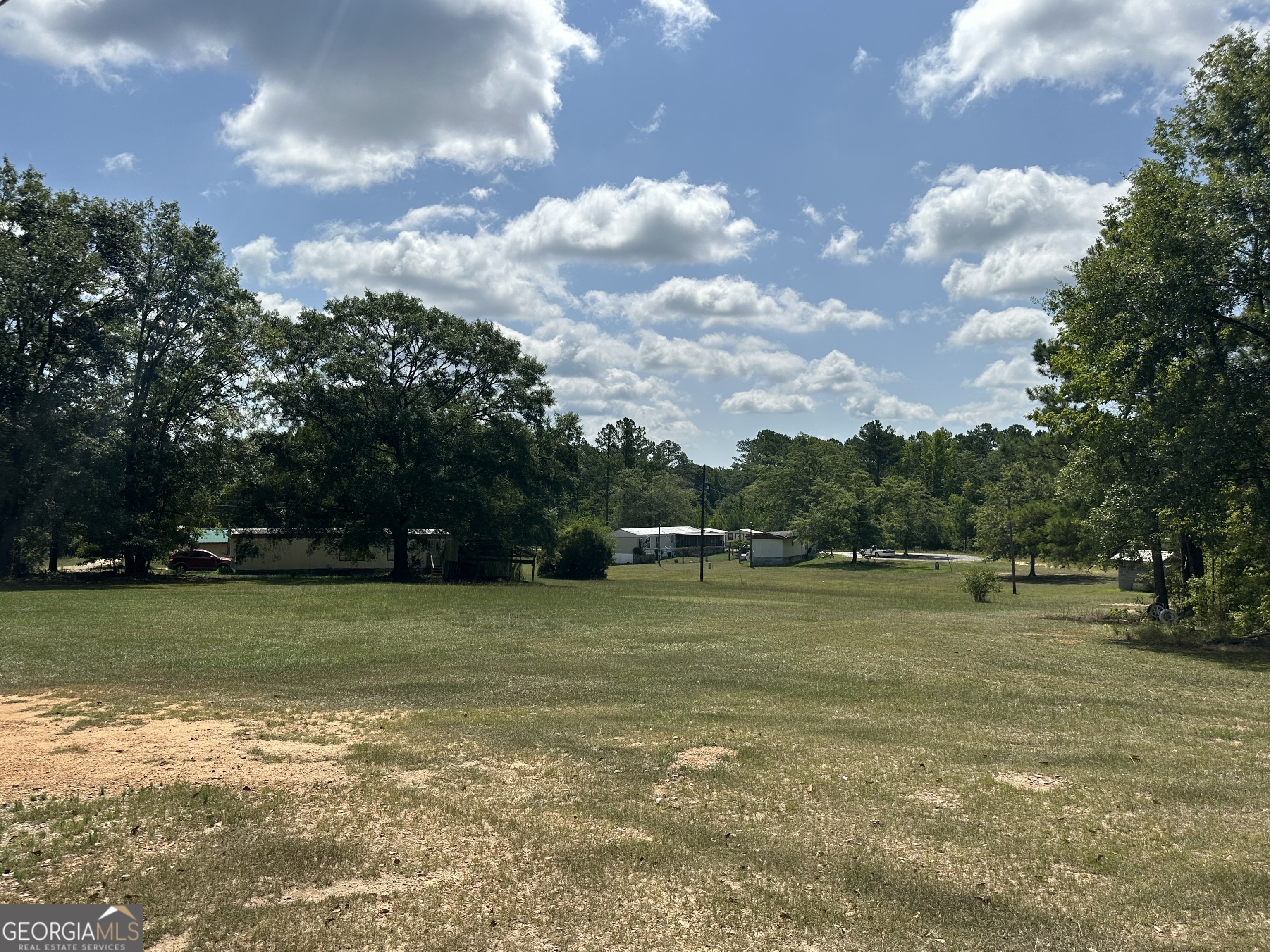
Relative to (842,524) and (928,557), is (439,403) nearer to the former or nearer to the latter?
(842,524)

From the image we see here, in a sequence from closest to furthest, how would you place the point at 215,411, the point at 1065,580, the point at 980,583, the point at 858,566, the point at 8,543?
the point at 8,543, the point at 980,583, the point at 215,411, the point at 1065,580, the point at 858,566

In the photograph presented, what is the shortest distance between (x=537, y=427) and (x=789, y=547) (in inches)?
1716

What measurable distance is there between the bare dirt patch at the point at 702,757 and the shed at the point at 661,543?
6296 centimetres

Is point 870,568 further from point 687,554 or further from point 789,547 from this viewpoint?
point 687,554

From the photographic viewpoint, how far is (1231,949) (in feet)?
16.5

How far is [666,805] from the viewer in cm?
754

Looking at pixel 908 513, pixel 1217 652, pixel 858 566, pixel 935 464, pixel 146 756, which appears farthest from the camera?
pixel 935 464

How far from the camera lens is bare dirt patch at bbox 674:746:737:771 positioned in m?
8.85

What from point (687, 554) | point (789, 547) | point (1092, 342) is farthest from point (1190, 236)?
point (687, 554)

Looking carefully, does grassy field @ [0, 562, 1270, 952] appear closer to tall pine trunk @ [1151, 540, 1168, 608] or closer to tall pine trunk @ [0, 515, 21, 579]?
tall pine trunk @ [1151, 540, 1168, 608]

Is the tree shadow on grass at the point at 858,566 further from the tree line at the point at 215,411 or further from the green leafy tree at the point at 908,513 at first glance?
the tree line at the point at 215,411

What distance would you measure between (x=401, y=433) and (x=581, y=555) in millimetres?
15651

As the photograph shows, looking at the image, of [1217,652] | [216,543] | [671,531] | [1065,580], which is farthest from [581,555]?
[1217,652]

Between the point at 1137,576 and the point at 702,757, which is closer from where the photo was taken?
the point at 702,757
